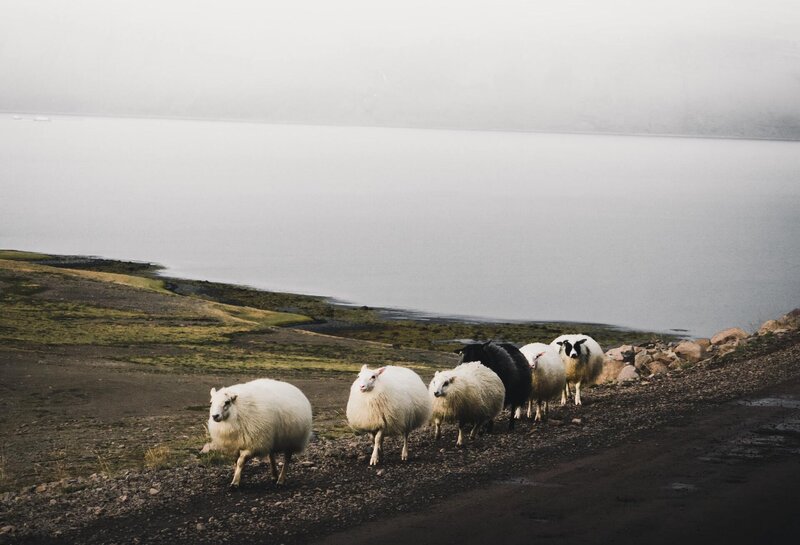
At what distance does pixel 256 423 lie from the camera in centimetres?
1645

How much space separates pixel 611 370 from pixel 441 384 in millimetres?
16122

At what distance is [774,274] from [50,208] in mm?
126735

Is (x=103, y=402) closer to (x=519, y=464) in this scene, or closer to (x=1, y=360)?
(x=1, y=360)

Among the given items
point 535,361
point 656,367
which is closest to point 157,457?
point 535,361

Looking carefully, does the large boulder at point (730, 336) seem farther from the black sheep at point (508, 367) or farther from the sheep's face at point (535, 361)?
the black sheep at point (508, 367)

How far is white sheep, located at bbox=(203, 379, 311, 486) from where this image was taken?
1644cm

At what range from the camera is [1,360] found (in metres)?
36.0

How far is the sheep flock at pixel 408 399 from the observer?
16547 millimetres

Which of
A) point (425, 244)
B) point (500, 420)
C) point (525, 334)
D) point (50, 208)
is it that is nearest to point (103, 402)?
point (500, 420)

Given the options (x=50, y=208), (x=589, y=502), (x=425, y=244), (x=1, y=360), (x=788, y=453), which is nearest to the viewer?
(x=589, y=502)

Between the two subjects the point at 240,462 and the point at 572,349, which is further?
the point at 572,349

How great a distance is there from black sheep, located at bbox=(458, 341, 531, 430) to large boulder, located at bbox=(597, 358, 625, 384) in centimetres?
1166

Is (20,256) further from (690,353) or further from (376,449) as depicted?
(376,449)

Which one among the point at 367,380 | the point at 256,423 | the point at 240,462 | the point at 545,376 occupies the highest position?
the point at 545,376
